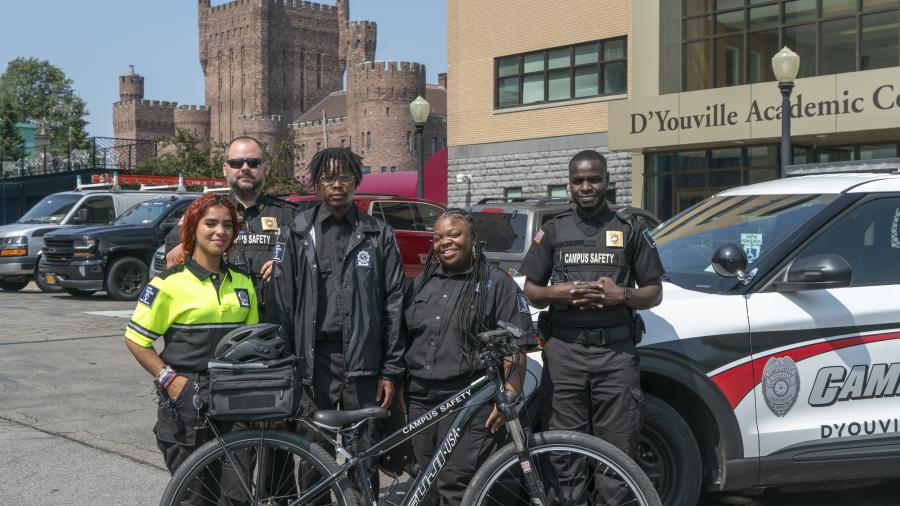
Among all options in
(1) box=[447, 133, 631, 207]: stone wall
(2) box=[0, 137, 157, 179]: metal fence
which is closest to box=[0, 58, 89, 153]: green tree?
(2) box=[0, 137, 157, 179]: metal fence

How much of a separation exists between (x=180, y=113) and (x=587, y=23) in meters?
99.2

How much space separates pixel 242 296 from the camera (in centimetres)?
454

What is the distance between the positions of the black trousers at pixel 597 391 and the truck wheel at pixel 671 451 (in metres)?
0.29

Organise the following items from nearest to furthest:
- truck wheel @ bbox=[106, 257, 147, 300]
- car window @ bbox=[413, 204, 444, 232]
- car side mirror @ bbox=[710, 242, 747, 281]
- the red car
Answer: car side mirror @ bbox=[710, 242, 747, 281], the red car, car window @ bbox=[413, 204, 444, 232], truck wheel @ bbox=[106, 257, 147, 300]

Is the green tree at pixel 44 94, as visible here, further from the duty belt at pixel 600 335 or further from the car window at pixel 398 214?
the duty belt at pixel 600 335

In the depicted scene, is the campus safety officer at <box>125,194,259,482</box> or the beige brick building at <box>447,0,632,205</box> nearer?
the campus safety officer at <box>125,194,259,482</box>

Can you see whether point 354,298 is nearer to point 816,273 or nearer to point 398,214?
point 816,273

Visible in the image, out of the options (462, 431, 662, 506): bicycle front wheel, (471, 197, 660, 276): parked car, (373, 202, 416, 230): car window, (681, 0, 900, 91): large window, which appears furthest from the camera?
(681, 0, 900, 91): large window

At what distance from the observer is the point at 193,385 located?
4.33m

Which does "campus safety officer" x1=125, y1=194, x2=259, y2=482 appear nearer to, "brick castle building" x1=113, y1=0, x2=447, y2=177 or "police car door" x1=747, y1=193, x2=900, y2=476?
"police car door" x1=747, y1=193, x2=900, y2=476

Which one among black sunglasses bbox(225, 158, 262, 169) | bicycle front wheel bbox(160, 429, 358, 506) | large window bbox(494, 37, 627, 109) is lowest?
bicycle front wheel bbox(160, 429, 358, 506)

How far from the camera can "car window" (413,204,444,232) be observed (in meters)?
15.1

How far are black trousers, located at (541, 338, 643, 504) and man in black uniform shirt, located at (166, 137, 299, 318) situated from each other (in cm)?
163

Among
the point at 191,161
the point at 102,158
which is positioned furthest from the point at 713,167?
the point at 191,161
